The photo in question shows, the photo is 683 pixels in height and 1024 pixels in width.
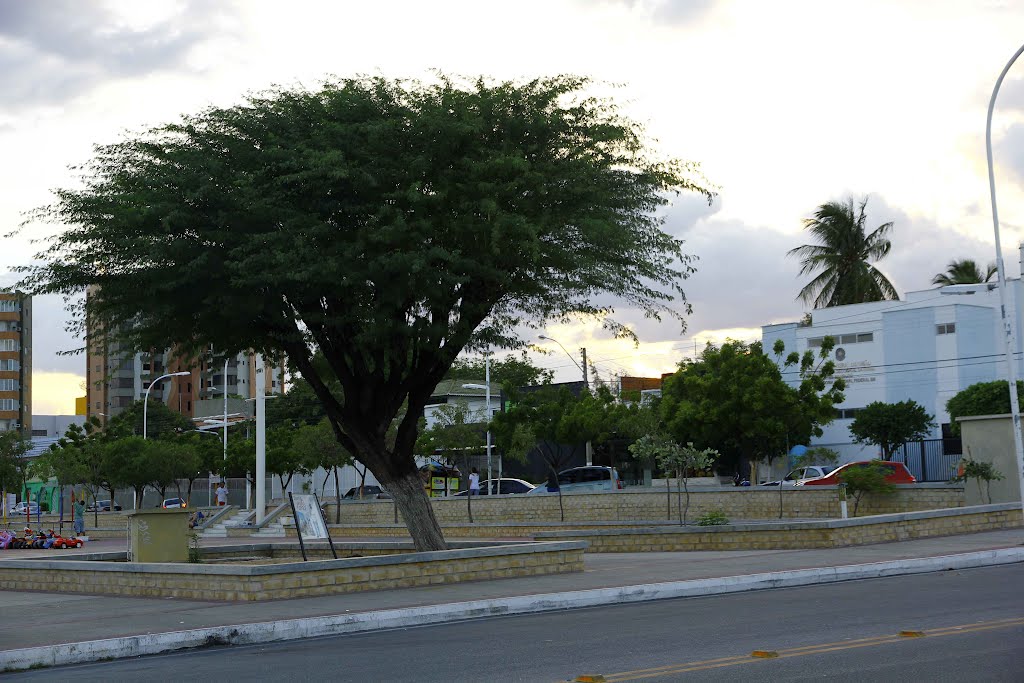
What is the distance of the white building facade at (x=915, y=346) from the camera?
183 ft

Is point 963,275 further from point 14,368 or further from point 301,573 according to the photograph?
point 14,368

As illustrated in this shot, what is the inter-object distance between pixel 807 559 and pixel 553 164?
26.3 ft

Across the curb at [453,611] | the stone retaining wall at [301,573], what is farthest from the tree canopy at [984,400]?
the stone retaining wall at [301,573]

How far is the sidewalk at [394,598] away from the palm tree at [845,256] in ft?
141

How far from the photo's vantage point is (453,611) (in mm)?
14547

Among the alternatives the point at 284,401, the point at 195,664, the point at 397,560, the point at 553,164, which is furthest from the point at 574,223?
the point at 284,401

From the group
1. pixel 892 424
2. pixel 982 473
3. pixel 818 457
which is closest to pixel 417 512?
pixel 982 473

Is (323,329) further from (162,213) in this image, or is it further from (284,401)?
(284,401)

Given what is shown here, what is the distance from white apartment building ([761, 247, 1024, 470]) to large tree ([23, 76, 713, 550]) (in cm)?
3937

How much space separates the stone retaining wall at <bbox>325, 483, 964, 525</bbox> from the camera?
29.5m

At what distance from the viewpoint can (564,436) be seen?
46375 mm

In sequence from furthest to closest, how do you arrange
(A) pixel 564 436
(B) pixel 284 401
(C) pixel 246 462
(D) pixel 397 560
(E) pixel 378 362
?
(B) pixel 284 401, (C) pixel 246 462, (A) pixel 564 436, (E) pixel 378 362, (D) pixel 397 560

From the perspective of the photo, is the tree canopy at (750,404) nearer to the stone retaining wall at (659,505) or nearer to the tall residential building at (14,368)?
the stone retaining wall at (659,505)

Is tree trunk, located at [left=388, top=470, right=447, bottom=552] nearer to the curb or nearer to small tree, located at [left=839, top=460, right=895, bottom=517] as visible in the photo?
the curb
